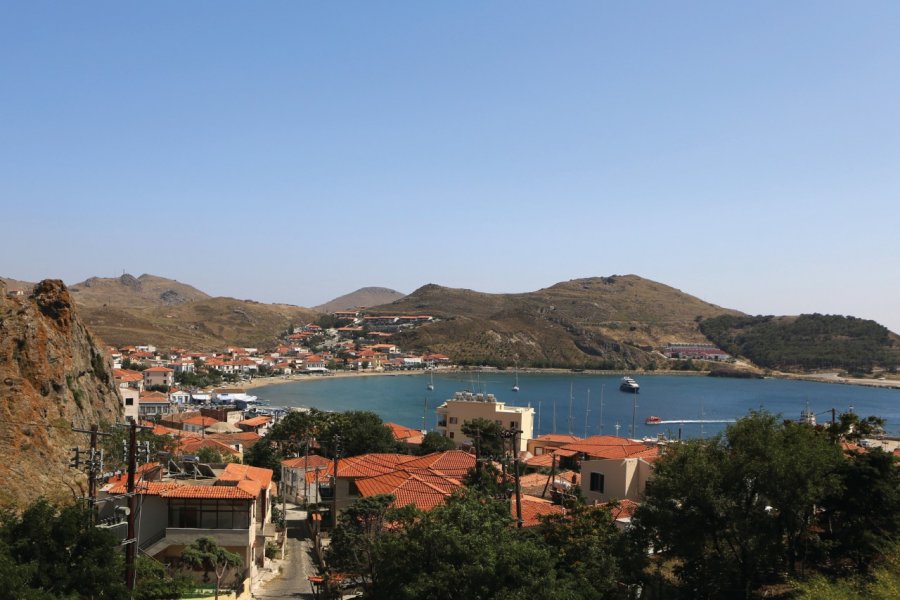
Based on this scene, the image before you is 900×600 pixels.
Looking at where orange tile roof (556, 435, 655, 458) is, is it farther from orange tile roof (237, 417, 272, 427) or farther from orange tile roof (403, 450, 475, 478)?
orange tile roof (237, 417, 272, 427)

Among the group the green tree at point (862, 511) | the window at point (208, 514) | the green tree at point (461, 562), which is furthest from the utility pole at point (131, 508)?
the green tree at point (862, 511)

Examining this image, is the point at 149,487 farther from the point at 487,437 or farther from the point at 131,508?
the point at 487,437

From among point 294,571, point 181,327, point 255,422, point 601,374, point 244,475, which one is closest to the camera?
point 294,571

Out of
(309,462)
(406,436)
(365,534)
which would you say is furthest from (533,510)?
(406,436)

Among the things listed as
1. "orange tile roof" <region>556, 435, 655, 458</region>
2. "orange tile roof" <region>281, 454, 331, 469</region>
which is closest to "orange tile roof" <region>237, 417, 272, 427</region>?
"orange tile roof" <region>281, 454, 331, 469</region>

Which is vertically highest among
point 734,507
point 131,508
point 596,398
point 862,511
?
point 131,508

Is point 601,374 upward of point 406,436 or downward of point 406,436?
upward

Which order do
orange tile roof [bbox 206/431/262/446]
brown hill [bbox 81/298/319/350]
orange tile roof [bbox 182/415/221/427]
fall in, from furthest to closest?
brown hill [bbox 81/298/319/350], orange tile roof [bbox 182/415/221/427], orange tile roof [bbox 206/431/262/446]
